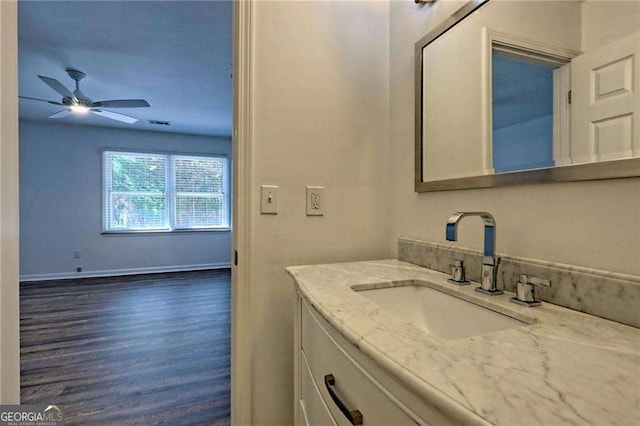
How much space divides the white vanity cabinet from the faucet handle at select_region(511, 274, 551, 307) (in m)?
0.47

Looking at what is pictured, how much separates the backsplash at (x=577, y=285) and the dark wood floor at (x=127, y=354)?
1568 mm

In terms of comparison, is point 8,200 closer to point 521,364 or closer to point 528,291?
point 521,364

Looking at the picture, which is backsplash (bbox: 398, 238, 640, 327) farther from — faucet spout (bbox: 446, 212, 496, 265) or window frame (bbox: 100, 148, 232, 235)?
window frame (bbox: 100, 148, 232, 235)

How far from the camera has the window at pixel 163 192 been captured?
487 centimetres

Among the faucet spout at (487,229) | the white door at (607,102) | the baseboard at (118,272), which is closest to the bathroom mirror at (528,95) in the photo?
the white door at (607,102)

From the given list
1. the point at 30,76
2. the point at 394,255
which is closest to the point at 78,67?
the point at 30,76

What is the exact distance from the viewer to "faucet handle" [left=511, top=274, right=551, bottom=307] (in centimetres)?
75

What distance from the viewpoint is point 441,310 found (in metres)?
0.93

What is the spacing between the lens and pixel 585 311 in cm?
69

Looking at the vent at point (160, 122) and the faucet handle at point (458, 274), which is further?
the vent at point (160, 122)

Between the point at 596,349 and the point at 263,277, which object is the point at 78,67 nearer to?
the point at 263,277

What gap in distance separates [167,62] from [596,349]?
327cm

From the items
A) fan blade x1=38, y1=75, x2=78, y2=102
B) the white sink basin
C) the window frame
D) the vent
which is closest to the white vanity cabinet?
the white sink basin

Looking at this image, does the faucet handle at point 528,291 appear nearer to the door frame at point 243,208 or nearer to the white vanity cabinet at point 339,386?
the white vanity cabinet at point 339,386
